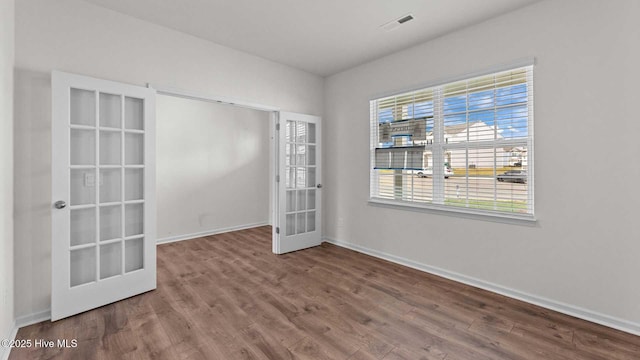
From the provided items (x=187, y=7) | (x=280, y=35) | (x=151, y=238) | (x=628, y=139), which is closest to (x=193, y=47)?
(x=187, y=7)

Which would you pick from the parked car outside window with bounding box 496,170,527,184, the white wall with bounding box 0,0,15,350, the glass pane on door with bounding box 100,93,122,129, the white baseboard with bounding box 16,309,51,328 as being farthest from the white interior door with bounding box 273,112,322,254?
the white wall with bounding box 0,0,15,350

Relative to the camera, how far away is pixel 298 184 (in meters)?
4.43

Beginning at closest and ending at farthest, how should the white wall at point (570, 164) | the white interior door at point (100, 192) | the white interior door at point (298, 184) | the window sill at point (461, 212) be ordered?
1. the white wall at point (570, 164)
2. the white interior door at point (100, 192)
3. the window sill at point (461, 212)
4. the white interior door at point (298, 184)

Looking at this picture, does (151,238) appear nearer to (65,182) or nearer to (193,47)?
(65,182)

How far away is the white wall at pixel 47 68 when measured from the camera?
2305mm

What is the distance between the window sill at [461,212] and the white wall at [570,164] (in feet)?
0.19

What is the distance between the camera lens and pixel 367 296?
2.83 m

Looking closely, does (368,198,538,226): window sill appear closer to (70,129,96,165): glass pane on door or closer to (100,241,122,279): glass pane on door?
(100,241,122,279): glass pane on door

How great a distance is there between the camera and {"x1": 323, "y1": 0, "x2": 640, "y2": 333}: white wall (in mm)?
2236

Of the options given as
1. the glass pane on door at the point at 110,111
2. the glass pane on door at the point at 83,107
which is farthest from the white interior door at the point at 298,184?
the glass pane on door at the point at 83,107

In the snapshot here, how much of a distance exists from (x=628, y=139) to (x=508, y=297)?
1.71 m

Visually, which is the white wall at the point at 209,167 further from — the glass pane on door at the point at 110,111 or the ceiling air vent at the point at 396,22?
the ceiling air vent at the point at 396,22

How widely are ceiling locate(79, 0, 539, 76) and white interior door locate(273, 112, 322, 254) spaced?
1129mm

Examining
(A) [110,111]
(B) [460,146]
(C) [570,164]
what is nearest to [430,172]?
(B) [460,146]
